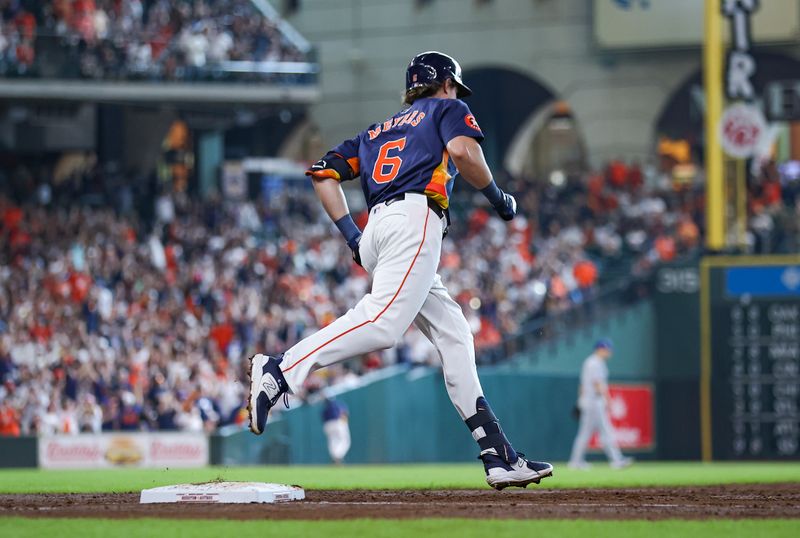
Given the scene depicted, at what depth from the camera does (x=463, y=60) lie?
35.2 meters

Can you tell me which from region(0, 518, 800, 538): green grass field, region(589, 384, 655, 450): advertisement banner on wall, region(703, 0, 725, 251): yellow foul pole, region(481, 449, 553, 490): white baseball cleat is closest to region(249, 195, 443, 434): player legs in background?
region(481, 449, 553, 490): white baseball cleat

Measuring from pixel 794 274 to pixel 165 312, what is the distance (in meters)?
9.50

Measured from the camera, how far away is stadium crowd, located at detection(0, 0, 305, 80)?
25.1 meters

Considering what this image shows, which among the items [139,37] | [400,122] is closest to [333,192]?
[400,122]

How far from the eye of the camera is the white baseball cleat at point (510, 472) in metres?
7.41

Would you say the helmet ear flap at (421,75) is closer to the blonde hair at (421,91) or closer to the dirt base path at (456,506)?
the blonde hair at (421,91)

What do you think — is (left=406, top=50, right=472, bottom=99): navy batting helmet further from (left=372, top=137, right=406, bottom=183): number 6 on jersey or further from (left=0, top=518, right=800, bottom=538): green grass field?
(left=0, top=518, right=800, bottom=538): green grass field

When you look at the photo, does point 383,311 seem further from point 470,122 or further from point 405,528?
point 405,528

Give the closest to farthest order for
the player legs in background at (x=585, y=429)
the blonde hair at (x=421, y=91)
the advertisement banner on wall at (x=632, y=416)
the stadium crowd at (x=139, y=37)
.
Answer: the blonde hair at (x=421, y=91)
the player legs in background at (x=585, y=429)
the advertisement banner on wall at (x=632, y=416)
the stadium crowd at (x=139, y=37)

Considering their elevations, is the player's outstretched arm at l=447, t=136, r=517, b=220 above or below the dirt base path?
above

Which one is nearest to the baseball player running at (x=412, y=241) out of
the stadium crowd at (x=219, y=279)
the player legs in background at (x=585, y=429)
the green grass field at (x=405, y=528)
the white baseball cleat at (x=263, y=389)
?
the white baseball cleat at (x=263, y=389)

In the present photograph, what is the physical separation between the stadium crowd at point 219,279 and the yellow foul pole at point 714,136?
0.95 metres

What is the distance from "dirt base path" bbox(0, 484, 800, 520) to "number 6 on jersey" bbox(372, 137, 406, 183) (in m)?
1.62

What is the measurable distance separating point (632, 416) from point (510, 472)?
679 inches
